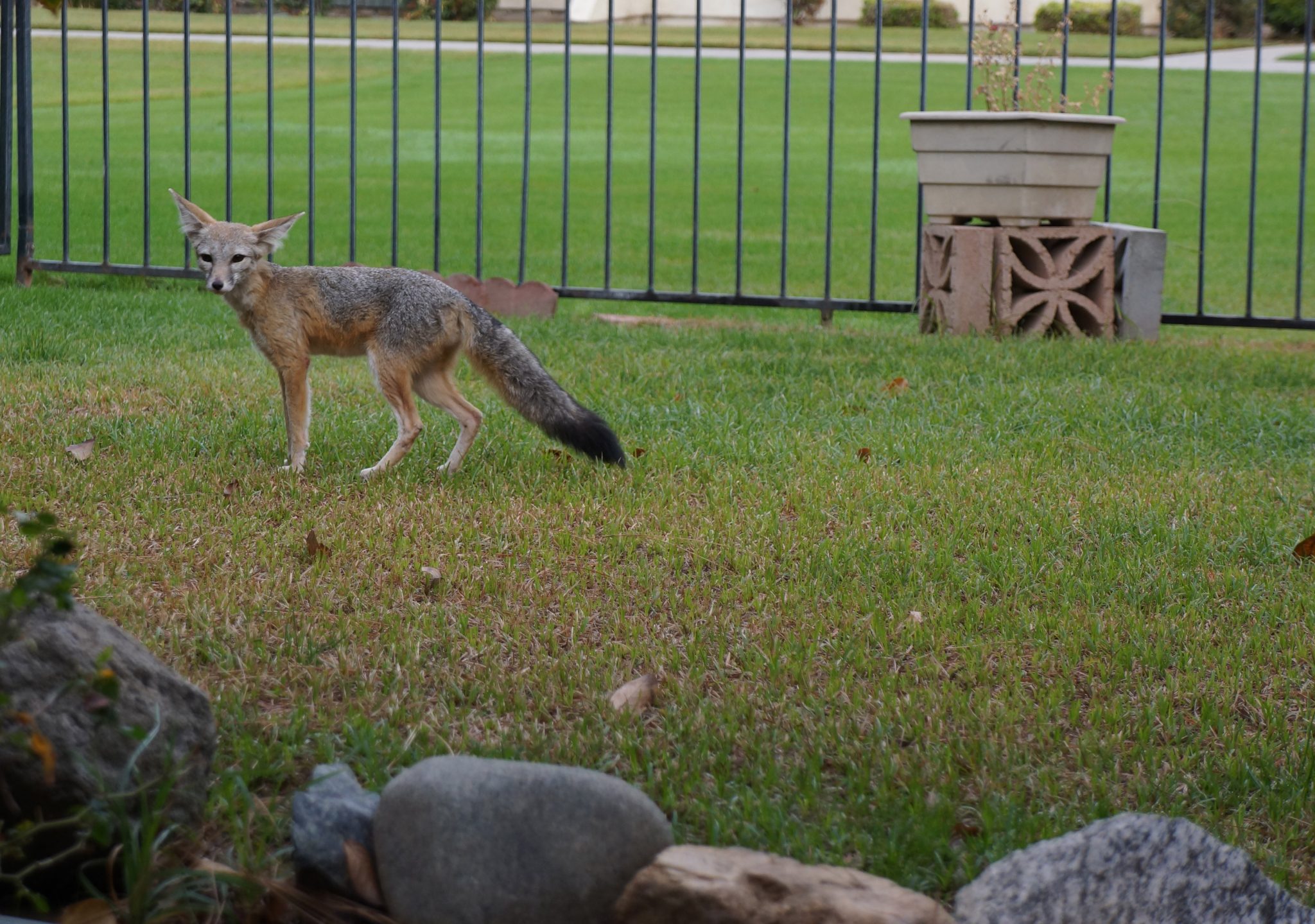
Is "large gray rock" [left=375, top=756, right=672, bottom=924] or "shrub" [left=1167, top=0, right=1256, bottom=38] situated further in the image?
"shrub" [left=1167, top=0, right=1256, bottom=38]

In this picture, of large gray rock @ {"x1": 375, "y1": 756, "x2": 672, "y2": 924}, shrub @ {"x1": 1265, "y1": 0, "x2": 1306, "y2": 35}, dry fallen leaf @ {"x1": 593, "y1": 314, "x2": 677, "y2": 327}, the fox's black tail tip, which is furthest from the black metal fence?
shrub @ {"x1": 1265, "y1": 0, "x2": 1306, "y2": 35}

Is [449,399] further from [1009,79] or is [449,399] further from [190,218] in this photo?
[1009,79]

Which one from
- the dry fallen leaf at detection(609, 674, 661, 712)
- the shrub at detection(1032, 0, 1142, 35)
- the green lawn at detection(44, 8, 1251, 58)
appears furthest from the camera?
the green lawn at detection(44, 8, 1251, 58)

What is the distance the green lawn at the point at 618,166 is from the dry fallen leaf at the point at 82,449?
6292 millimetres

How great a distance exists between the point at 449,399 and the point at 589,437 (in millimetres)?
653

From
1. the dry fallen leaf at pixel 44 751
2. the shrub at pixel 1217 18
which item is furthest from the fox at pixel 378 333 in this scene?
the shrub at pixel 1217 18

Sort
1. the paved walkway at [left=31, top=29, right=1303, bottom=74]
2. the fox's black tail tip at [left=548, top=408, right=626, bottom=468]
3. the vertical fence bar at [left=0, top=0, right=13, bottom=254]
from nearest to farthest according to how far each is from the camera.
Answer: the fox's black tail tip at [left=548, top=408, right=626, bottom=468] → the vertical fence bar at [left=0, top=0, right=13, bottom=254] → the paved walkway at [left=31, top=29, right=1303, bottom=74]

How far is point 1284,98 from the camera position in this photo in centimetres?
3253

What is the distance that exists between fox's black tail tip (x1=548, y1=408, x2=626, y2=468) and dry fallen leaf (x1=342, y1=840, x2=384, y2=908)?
2352 mm

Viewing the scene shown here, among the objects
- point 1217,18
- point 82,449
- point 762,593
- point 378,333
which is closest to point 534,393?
point 378,333

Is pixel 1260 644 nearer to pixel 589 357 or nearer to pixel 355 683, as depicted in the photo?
pixel 355 683

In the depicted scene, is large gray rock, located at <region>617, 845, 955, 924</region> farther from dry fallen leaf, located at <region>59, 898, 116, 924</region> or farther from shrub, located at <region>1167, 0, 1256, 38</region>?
shrub, located at <region>1167, 0, 1256, 38</region>

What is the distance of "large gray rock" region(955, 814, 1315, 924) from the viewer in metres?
2.10

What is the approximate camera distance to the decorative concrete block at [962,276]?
739 cm
